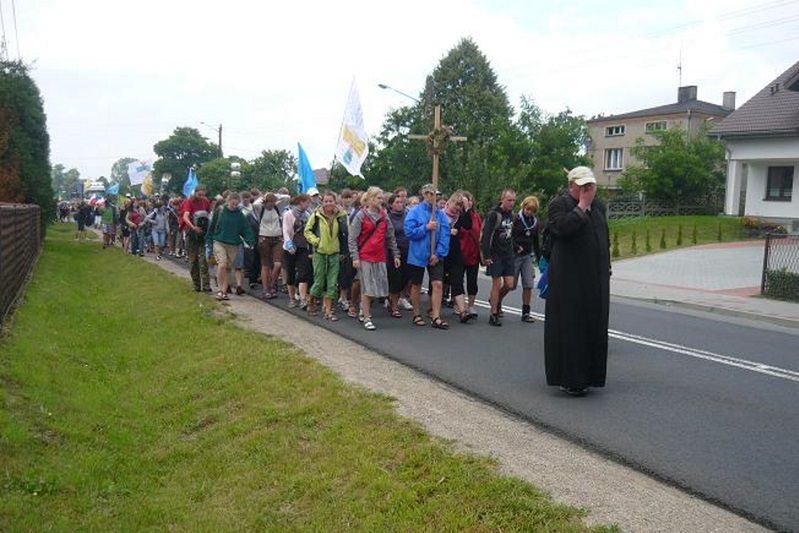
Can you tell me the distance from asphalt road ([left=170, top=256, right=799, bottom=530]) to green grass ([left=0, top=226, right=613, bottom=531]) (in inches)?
44.7

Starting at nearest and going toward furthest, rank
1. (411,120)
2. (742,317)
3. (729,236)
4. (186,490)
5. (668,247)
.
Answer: (186,490) < (742,317) < (668,247) < (729,236) < (411,120)

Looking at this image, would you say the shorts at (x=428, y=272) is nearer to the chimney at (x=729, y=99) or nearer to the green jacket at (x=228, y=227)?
the green jacket at (x=228, y=227)

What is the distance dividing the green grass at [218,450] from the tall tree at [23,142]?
1452 cm

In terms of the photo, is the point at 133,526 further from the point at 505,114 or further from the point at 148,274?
the point at 505,114

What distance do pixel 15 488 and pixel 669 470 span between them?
178 inches

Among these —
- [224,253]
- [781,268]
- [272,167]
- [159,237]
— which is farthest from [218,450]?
[272,167]

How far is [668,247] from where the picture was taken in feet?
97.8

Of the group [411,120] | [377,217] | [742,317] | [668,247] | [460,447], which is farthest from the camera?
[411,120]

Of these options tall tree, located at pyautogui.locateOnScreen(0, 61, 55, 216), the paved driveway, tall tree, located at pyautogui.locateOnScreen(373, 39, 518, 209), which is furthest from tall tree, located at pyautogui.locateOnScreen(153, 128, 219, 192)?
the paved driveway

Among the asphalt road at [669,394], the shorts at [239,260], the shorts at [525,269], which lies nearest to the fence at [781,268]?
the asphalt road at [669,394]

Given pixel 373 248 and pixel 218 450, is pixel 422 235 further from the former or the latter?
pixel 218 450

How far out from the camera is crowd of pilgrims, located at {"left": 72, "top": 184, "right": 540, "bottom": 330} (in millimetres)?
10766

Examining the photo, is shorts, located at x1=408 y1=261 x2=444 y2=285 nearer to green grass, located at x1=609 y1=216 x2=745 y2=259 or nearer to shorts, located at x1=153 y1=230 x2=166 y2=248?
shorts, located at x1=153 y1=230 x2=166 y2=248

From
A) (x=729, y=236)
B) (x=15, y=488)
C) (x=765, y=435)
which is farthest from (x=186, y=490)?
(x=729, y=236)
